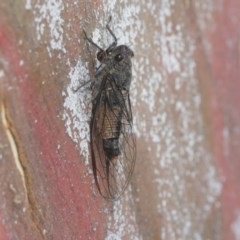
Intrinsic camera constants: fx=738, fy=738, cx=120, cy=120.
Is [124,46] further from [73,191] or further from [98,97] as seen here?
[73,191]

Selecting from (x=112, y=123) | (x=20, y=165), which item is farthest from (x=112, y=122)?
(x=20, y=165)

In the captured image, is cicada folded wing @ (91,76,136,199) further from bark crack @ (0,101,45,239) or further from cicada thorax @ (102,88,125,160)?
bark crack @ (0,101,45,239)

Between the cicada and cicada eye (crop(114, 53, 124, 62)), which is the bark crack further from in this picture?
cicada eye (crop(114, 53, 124, 62))

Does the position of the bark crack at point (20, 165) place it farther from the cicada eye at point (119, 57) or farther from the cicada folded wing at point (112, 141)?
the cicada eye at point (119, 57)

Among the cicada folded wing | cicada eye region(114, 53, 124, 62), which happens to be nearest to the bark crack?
the cicada folded wing

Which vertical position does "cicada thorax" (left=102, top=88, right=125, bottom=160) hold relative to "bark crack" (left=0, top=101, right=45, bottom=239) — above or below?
above

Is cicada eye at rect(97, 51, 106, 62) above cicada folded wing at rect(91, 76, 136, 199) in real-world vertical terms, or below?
above

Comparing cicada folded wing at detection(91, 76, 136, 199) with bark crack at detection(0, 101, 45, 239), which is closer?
bark crack at detection(0, 101, 45, 239)

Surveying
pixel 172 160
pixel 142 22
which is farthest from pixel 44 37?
pixel 172 160

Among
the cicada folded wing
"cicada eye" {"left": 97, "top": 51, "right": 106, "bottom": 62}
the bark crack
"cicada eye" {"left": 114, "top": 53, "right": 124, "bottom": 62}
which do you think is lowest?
the bark crack
